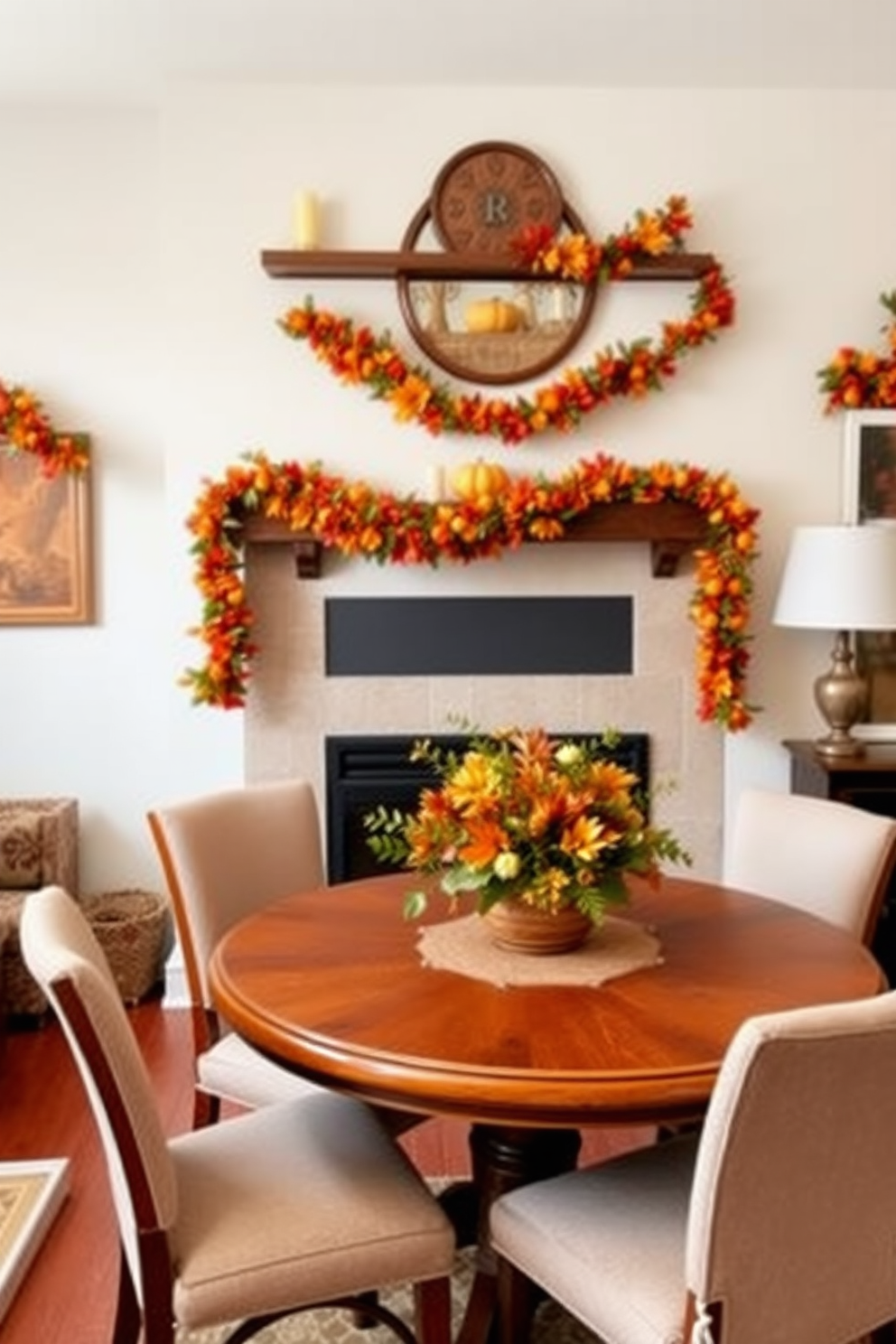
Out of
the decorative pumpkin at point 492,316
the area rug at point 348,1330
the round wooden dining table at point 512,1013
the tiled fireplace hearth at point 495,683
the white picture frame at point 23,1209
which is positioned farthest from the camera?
the tiled fireplace hearth at point 495,683

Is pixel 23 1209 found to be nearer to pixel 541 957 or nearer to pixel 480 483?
pixel 541 957

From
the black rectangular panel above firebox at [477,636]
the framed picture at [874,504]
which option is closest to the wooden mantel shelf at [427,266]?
the framed picture at [874,504]

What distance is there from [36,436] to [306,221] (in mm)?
1089

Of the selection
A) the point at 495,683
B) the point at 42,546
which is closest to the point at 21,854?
the point at 42,546

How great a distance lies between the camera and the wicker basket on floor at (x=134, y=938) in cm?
353

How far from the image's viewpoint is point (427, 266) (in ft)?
11.2

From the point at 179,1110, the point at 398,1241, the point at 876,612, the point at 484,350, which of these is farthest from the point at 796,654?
the point at 398,1241

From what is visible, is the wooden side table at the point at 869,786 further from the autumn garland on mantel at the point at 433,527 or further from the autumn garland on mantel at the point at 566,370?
the autumn garland on mantel at the point at 566,370

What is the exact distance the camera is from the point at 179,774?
365cm

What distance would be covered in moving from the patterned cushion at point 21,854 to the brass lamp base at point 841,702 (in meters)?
2.38

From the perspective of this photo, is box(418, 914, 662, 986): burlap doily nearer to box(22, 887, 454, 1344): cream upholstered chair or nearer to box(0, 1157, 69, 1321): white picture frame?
box(22, 887, 454, 1344): cream upholstered chair

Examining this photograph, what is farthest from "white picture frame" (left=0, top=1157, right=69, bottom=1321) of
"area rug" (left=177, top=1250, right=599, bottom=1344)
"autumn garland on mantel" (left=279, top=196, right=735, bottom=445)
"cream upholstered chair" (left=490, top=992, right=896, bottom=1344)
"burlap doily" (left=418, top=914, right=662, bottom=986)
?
"autumn garland on mantel" (left=279, top=196, right=735, bottom=445)

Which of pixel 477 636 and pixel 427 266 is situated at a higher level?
pixel 427 266

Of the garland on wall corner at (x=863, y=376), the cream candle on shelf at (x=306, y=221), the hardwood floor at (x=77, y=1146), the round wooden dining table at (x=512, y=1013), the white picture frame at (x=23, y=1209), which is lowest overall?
the hardwood floor at (x=77, y=1146)
